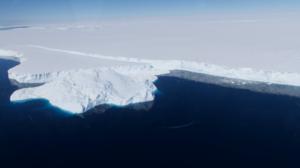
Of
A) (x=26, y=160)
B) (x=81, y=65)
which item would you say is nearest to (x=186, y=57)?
(x=81, y=65)

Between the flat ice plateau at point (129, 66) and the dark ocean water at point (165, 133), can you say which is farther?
the flat ice plateau at point (129, 66)

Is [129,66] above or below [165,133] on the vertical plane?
above

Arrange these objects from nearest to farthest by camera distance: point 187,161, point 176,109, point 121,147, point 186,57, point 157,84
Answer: point 187,161, point 121,147, point 176,109, point 157,84, point 186,57

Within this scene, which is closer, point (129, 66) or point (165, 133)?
point (165, 133)

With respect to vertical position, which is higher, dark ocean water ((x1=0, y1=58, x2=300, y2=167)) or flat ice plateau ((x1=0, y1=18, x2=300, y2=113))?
flat ice plateau ((x1=0, y1=18, x2=300, y2=113))

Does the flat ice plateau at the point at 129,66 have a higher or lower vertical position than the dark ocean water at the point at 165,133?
higher

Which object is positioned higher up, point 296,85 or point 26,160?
point 296,85

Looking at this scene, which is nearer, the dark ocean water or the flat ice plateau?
the dark ocean water

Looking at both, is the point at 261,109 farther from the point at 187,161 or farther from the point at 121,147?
the point at 121,147
